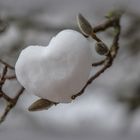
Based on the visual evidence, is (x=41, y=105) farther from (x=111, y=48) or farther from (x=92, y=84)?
(x=92, y=84)

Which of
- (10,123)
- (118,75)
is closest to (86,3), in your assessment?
(118,75)

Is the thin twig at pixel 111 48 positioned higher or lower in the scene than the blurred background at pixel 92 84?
higher

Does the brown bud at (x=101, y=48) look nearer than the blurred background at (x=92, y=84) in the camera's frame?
Yes

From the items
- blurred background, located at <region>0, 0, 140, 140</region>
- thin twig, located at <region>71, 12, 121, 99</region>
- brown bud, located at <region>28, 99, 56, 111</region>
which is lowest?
blurred background, located at <region>0, 0, 140, 140</region>

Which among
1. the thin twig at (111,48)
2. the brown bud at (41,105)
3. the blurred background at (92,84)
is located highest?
the thin twig at (111,48)

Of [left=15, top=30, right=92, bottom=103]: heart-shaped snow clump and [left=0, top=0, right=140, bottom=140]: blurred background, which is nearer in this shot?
[left=15, top=30, right=92, bottom=103]: heart-shaped snow clump

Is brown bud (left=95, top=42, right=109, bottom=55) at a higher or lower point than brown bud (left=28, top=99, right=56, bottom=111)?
higher
